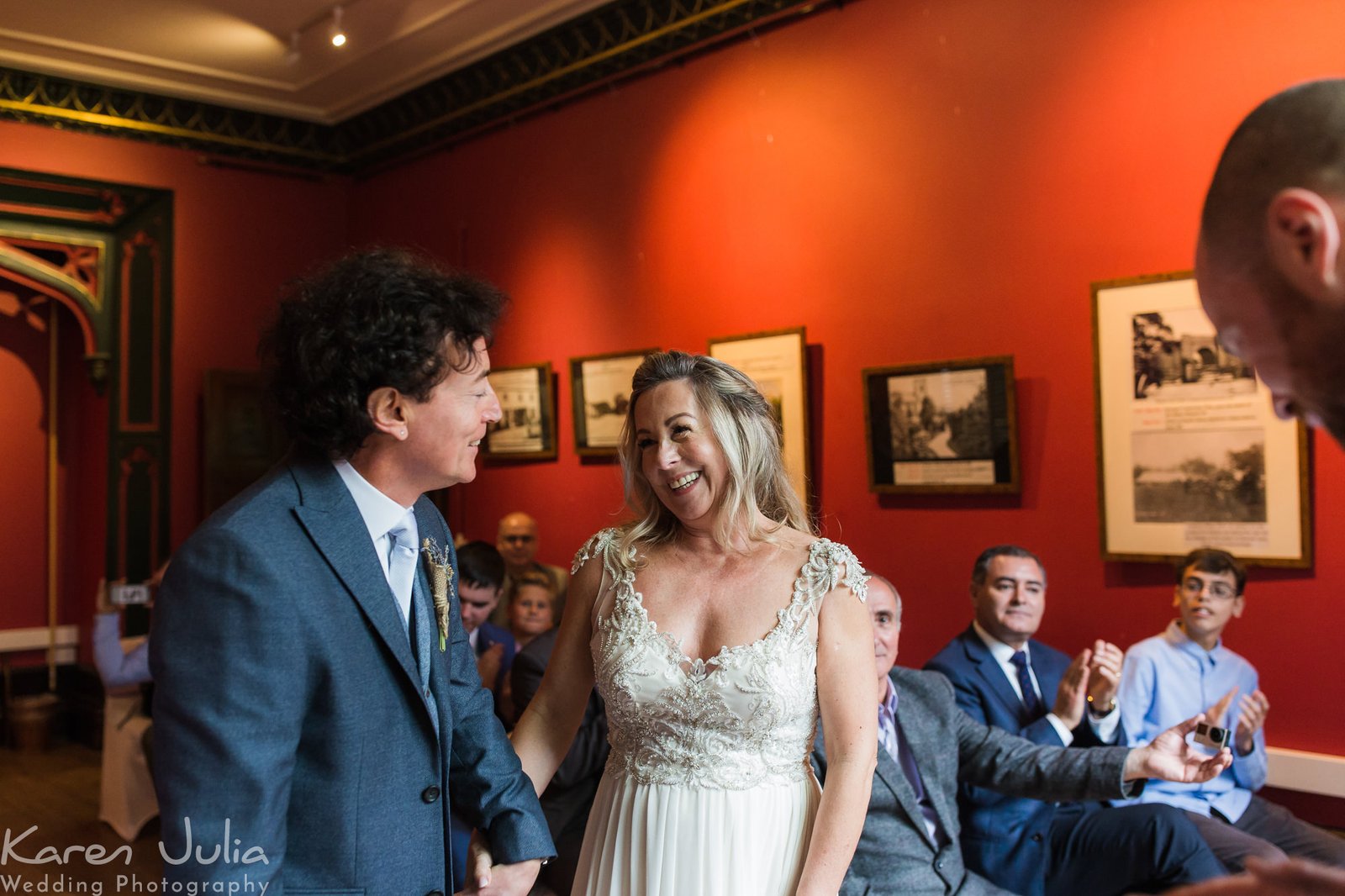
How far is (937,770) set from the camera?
10.3 ft

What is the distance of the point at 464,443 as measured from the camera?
1.89 metres

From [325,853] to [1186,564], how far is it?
3.28 metres

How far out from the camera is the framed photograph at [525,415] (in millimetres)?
6957

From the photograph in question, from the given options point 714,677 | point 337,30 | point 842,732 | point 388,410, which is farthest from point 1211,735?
point 337,30

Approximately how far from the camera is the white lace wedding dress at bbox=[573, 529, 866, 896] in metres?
2.27

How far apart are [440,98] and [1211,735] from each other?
21.1 feet

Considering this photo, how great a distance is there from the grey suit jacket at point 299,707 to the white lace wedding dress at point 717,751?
0.42 m

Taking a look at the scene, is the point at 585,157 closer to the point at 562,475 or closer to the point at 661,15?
the point at 661,15

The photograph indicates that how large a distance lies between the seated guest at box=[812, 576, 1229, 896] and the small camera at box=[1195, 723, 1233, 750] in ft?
0.12

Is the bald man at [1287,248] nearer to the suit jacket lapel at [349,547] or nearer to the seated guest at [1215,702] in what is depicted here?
the suit jacket lapel at [349,547]

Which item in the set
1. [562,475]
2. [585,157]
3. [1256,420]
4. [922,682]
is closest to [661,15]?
[585,157]

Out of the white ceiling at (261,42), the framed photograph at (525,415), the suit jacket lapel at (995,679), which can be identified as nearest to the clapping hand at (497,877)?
the suit jacket lapel at (995,679)

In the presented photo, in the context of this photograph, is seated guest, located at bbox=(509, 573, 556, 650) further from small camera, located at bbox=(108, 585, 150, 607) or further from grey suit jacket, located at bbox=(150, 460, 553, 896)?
grey suit jacket, located at bbox=(150, 460, 553, 896)

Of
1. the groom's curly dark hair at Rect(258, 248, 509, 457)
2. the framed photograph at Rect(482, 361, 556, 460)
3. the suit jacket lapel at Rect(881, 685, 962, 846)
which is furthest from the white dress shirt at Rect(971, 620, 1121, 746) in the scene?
the framed photograph at Rect(482, 361, 556, 460)
